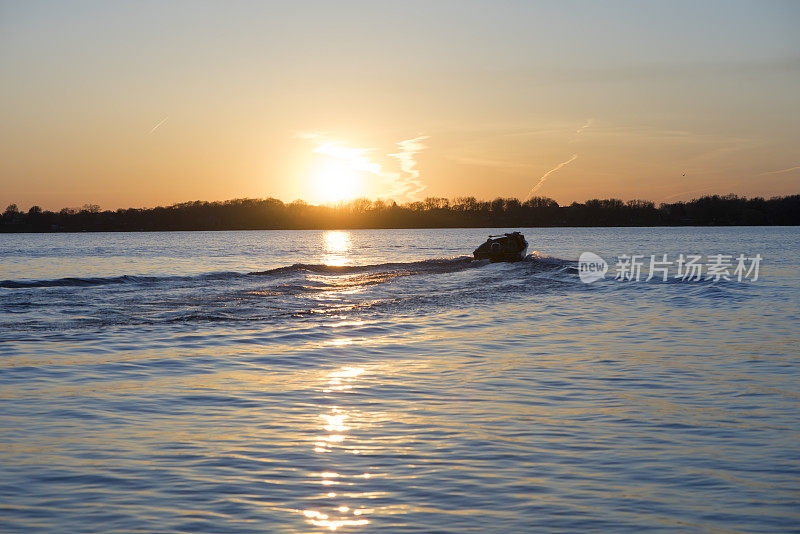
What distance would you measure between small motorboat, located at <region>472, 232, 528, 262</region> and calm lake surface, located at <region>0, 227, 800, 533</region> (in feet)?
118

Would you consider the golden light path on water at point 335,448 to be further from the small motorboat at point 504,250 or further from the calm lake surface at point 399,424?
the small motorboat at point 504,250

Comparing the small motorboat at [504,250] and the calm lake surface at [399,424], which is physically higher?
the small motorboat at [504,250]

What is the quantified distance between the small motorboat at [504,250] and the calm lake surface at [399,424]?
36.0 m

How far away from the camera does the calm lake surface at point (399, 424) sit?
818cm

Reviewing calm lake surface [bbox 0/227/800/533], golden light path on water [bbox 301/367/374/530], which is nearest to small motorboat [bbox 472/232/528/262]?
calm lake surface [bbox 0/227/800/533]

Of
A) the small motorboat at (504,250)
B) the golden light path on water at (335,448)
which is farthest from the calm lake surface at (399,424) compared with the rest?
the small motorboat at (504,250)

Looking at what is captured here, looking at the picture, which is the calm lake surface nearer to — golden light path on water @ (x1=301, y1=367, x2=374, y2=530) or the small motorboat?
golden light path on water @ (x1=301, y1=367, x2=374, y2=530)

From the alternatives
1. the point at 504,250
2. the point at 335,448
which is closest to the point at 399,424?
the point at 335,448

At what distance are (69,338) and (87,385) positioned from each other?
7.85 m

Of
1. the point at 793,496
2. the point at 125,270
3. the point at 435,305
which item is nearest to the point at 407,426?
the point at 793,496

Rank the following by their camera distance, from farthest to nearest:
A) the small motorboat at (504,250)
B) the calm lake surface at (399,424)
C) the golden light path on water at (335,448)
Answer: the small motorboat at (504,250)
the calm lake surface at (399,424)
the golden light path on water at (335,448)

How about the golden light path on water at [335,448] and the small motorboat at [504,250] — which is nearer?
the golden light path on water at [335,448]

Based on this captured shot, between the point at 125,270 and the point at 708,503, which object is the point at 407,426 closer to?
the point at 708,503

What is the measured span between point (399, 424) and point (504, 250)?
174 ft
